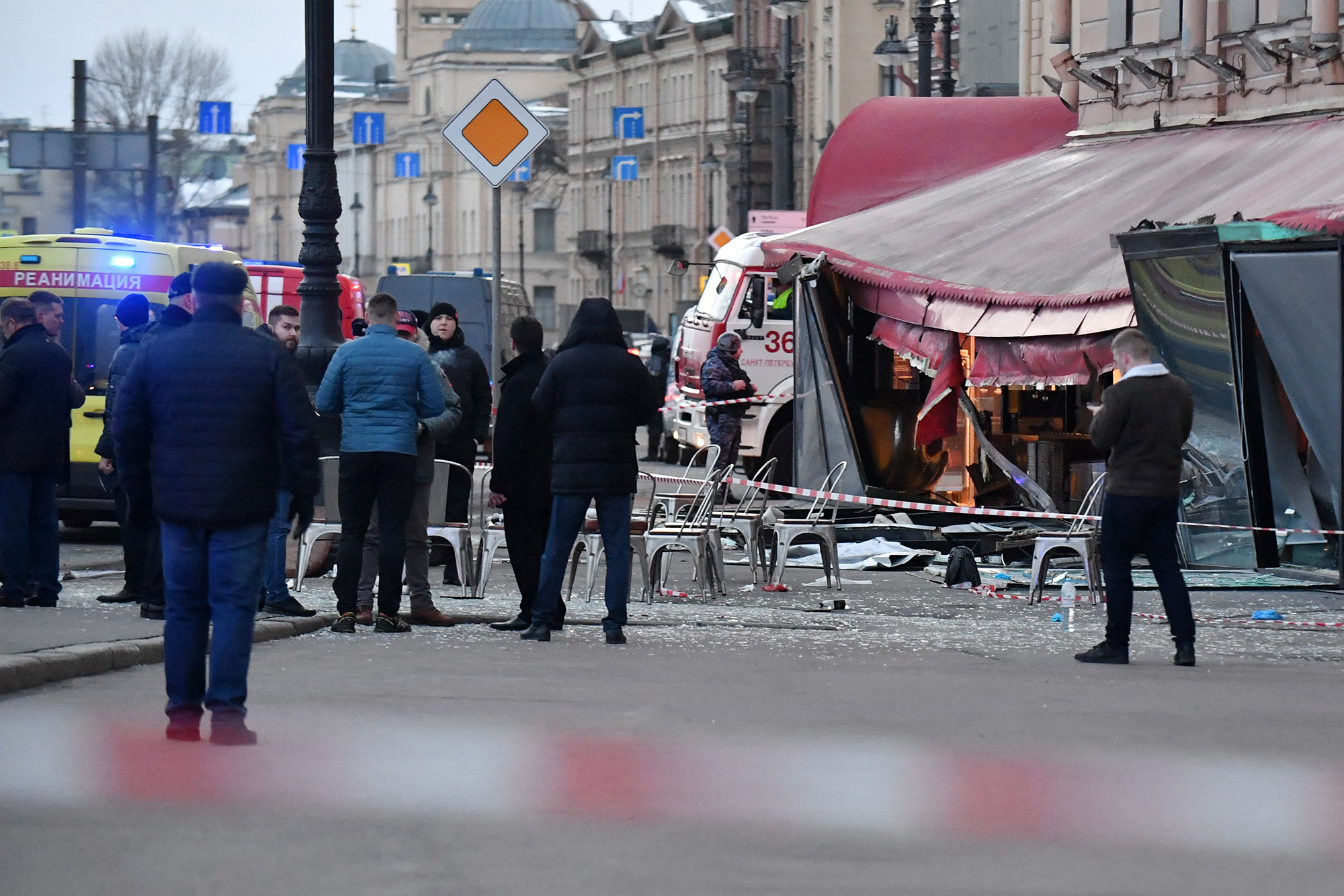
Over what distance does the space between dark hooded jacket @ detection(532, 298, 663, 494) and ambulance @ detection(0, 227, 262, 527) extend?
6.98m

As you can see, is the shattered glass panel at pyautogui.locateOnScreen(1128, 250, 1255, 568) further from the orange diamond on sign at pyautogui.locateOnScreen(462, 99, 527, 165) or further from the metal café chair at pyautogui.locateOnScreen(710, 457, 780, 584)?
the orange diamond on sign at pyautogui.locateOnScreen(462, 99, 527, 165)

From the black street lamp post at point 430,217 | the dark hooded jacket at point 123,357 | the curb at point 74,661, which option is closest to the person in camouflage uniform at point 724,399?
the dark hooded jacket at point 123,357

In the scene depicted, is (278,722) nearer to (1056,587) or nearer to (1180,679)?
(1180,679)

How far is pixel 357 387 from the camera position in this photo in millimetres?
11672

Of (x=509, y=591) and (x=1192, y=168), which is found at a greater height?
(x=1192, y=168)

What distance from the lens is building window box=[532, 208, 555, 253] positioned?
110312 millimetres

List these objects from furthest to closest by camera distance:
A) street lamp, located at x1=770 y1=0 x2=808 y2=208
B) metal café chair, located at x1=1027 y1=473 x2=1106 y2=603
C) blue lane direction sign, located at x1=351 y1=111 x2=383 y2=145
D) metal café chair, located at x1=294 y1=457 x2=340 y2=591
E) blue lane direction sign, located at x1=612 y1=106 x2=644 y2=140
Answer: blue lane direction sign, located at x1=351 y1=111 x2=383 y2=145 → blue lane direction sign, located at x1=612 y1=106 x2=644 y2=140 → street lamp, located at x1=770 y1=0 x2=808 y2=208 → metal café chair, located at x1=1027 y1=473 x2=1106 y2=603 → metal café chair, located at x1=294 y1=457 x2=340 y2=591

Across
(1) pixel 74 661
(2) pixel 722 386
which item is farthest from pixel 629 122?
(1) pixel 74 661

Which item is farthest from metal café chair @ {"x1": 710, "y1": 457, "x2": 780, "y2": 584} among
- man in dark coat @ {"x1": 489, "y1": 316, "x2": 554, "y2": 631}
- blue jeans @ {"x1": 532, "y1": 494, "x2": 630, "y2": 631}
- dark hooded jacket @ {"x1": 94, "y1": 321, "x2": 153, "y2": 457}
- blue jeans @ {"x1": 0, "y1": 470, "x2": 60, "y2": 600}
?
blue jeans @ {"x1": 0, "y1": 470, "x2": 60, "y2": 600}

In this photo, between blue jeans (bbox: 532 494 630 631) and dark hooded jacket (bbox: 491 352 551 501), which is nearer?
blue jeans (bbox: 532 494 630 631)

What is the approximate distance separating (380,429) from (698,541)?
3443 mm

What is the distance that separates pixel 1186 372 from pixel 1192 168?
2660 mm

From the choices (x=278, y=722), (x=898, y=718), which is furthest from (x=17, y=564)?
(x=898, y=718)

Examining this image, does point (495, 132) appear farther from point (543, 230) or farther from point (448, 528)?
point (543, 230)
